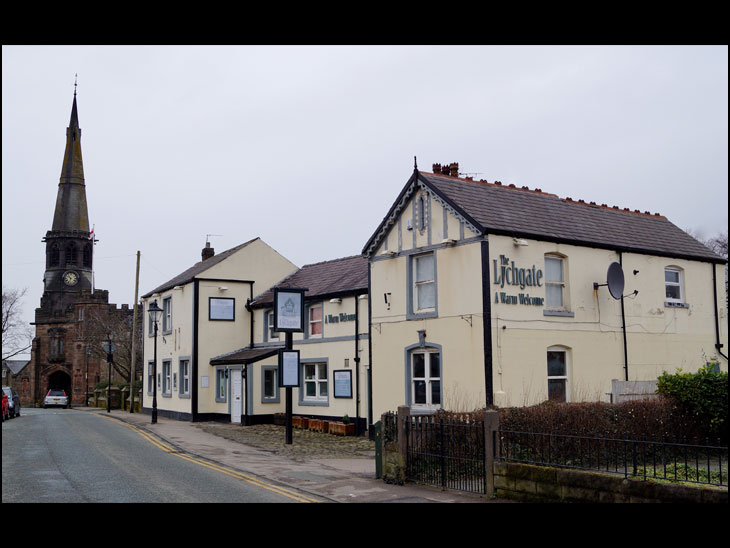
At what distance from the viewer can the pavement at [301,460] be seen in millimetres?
13148

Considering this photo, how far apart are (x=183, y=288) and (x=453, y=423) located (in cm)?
2582

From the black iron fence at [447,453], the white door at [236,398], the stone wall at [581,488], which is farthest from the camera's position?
the white door at [236,398]

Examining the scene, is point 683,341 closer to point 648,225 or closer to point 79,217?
point 648,225

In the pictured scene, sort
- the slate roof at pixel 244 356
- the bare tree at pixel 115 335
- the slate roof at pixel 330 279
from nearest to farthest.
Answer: the slate roof at pixel 330 279 → the slate roof at pixel 244 356 → the bare tree at pixel 115 335

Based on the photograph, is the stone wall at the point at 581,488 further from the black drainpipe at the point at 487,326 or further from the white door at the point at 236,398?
the white door at the point at 236,398

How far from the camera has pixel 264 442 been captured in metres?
23.8

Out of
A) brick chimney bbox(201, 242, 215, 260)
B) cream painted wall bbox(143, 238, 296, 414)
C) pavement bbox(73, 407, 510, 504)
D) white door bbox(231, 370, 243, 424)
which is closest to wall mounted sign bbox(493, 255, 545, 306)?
pavement bbox(73, 407, 510, 504)

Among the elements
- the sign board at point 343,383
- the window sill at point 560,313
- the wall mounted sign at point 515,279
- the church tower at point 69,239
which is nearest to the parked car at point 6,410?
the sign board at point 343,383

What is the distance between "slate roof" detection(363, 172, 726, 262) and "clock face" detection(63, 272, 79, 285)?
75.4m

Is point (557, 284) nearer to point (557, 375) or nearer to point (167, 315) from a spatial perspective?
point (557, 375)

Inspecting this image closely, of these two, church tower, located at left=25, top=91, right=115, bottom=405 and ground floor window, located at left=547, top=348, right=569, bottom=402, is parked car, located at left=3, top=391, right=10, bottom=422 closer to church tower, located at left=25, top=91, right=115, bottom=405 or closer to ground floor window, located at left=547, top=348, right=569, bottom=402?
ground floor window, located at left=547, top=348, right=569, bottom=402

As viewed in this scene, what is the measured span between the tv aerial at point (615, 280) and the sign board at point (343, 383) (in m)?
10.8

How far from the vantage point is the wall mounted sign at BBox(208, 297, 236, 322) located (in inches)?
1417

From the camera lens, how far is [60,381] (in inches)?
3324
